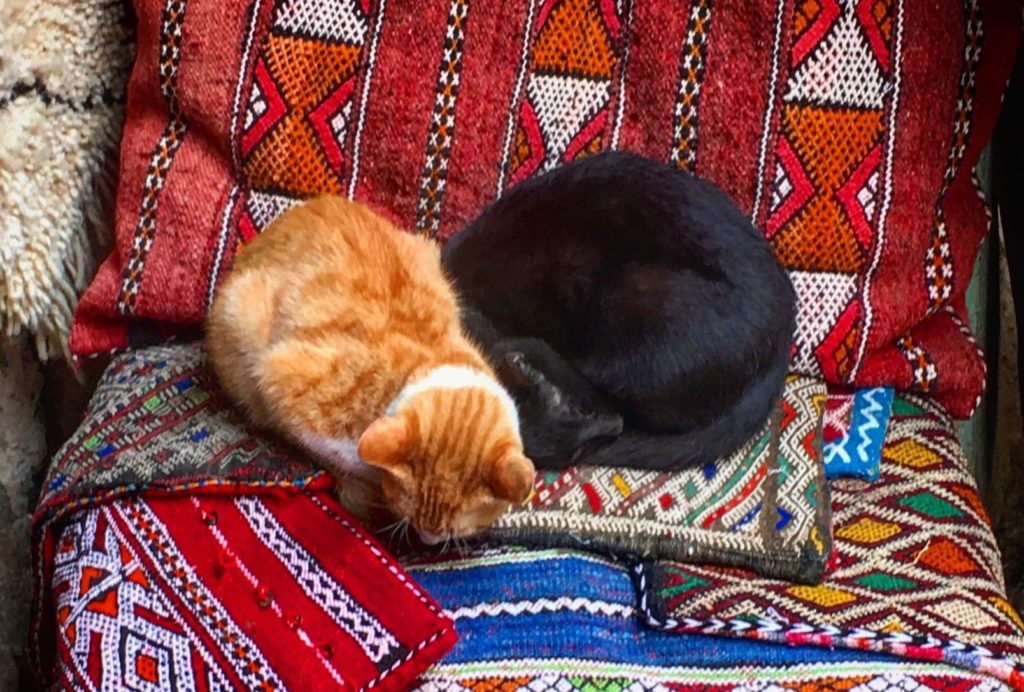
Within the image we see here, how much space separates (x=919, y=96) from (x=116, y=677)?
112 centimetres

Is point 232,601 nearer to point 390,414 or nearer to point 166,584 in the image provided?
point 166,584

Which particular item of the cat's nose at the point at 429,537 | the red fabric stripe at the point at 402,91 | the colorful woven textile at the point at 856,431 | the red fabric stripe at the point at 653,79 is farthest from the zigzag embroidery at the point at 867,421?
the red fabric stripe at the point at 402,91

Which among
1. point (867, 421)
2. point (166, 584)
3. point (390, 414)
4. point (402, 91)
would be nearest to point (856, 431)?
point (867, 421)

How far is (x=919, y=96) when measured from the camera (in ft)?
4.21

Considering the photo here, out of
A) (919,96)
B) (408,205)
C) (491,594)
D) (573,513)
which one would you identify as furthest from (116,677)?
(919,96)

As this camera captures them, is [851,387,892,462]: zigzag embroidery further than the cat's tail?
Yes

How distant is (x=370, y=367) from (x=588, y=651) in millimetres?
387

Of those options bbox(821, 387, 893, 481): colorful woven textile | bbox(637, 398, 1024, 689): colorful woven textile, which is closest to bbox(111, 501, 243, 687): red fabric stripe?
bbox(637, 398, 1024, 689): colorful woven textile

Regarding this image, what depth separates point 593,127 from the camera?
1357 millimetres

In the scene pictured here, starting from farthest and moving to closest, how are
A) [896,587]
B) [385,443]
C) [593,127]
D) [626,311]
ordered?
[593,127]
[626,311]
[896,587]
[385,443]

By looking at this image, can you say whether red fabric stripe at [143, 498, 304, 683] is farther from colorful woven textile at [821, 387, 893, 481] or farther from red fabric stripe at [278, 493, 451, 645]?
colorful woven textile at [821, 387, 893, 481]

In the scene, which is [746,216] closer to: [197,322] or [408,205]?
[408,205]

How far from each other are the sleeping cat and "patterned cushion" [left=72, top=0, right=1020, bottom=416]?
88 mm

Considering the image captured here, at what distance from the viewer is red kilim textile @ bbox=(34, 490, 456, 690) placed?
3.25 feet
